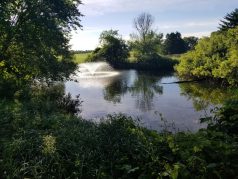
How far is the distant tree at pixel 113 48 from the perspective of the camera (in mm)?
76000

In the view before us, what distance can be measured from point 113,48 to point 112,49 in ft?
1.10

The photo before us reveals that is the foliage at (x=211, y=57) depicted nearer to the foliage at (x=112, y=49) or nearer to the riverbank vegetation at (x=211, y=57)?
the riverbank vegetation at (x=211, y=57)

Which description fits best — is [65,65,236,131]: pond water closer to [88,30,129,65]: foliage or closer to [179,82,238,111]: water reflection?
[179,82,238,111]: water reflection

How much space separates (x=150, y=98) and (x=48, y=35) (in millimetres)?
12000

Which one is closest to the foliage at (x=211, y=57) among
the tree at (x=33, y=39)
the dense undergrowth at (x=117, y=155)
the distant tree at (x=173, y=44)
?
the tree at (x=33, y=39)

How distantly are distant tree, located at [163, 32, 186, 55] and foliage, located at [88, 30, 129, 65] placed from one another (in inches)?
1298

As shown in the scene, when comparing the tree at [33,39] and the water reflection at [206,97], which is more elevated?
the tree at [33,39]

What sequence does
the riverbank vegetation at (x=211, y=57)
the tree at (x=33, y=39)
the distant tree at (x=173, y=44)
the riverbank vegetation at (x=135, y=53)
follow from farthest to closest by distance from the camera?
the distant tree at (x=173, y=44) < the riverbank vegetation at (x=135, y=53) < the riverbank vegetation at (x=211, y=57) < the tree at (x=33, y=39)

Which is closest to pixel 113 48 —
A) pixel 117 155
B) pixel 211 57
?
pixel 211 57

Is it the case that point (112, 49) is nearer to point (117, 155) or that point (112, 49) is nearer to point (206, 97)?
point (206, 97)

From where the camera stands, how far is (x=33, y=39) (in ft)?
72.8

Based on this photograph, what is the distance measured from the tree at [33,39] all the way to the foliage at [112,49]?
172 ft

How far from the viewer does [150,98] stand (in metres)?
29.8

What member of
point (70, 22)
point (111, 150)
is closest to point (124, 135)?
point (111, 150)
